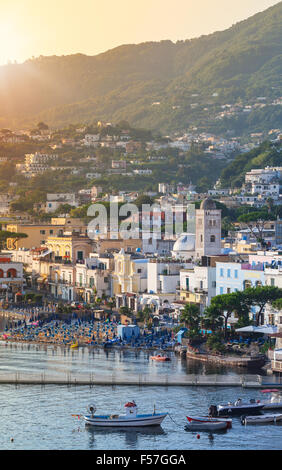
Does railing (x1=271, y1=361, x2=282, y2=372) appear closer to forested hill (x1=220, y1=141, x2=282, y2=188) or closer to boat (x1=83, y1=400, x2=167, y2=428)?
boat (x1=83, y1=400, x2=167, y2=428)

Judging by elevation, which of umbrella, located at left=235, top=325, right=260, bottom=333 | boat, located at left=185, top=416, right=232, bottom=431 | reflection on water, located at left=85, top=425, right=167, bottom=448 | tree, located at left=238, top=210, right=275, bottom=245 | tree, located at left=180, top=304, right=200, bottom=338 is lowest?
reflection on water, located at left=85, top=425, right=167, bottom=448

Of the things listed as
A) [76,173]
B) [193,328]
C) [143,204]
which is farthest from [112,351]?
[76,173]

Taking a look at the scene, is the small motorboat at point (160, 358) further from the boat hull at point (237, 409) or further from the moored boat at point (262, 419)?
the moored boat at point (262, 419)

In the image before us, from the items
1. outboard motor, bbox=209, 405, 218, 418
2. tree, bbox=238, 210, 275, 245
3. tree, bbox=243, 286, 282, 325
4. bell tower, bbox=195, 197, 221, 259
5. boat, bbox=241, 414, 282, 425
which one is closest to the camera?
outboard motor, bbox=209, 405, 218, 418

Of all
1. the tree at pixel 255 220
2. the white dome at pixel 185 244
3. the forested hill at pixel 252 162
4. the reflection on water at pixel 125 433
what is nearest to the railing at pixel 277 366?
the reflection on water at pixel 125 433

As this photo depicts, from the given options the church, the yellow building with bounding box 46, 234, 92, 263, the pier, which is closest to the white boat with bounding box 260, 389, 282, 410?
the pier

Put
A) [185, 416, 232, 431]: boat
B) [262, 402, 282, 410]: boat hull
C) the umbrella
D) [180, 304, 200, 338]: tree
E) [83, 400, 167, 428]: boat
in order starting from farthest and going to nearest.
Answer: [180, 304, 200, 338]: tree, the umbrella, [262, 402, 282, 410]: boat hull, [83, 400, 167, 428]: boat, [185, 416, 232, 431]: boat

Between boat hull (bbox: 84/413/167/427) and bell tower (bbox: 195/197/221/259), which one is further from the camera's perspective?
bell tower (bbox: 195/197/221/259)
